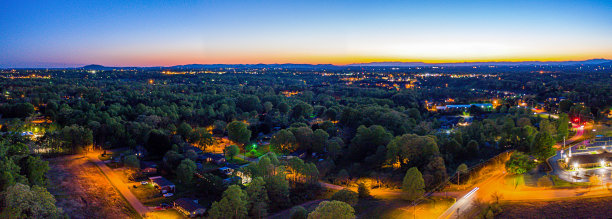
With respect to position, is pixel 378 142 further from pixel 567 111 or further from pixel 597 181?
pixel 567 111

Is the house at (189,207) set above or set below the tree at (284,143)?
below

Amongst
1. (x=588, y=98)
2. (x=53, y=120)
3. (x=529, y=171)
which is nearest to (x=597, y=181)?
(x=529, y=171)

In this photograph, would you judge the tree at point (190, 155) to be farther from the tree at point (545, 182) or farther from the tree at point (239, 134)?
the tree at point (545, 182)

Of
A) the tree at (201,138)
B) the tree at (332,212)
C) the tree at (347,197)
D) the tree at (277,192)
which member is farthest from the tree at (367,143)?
the tree at (332,212)

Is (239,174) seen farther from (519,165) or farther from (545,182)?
(545,182)

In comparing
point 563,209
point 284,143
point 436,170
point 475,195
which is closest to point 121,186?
point 284,143

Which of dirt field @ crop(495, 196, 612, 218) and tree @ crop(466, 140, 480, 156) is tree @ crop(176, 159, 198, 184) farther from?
tree @ crop(466, 140, 480, 156)

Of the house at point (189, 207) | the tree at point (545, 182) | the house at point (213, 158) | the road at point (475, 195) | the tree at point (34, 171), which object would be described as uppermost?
the tree at point (34, 171)

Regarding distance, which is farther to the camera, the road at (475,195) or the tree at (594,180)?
the tree at (594,180)
